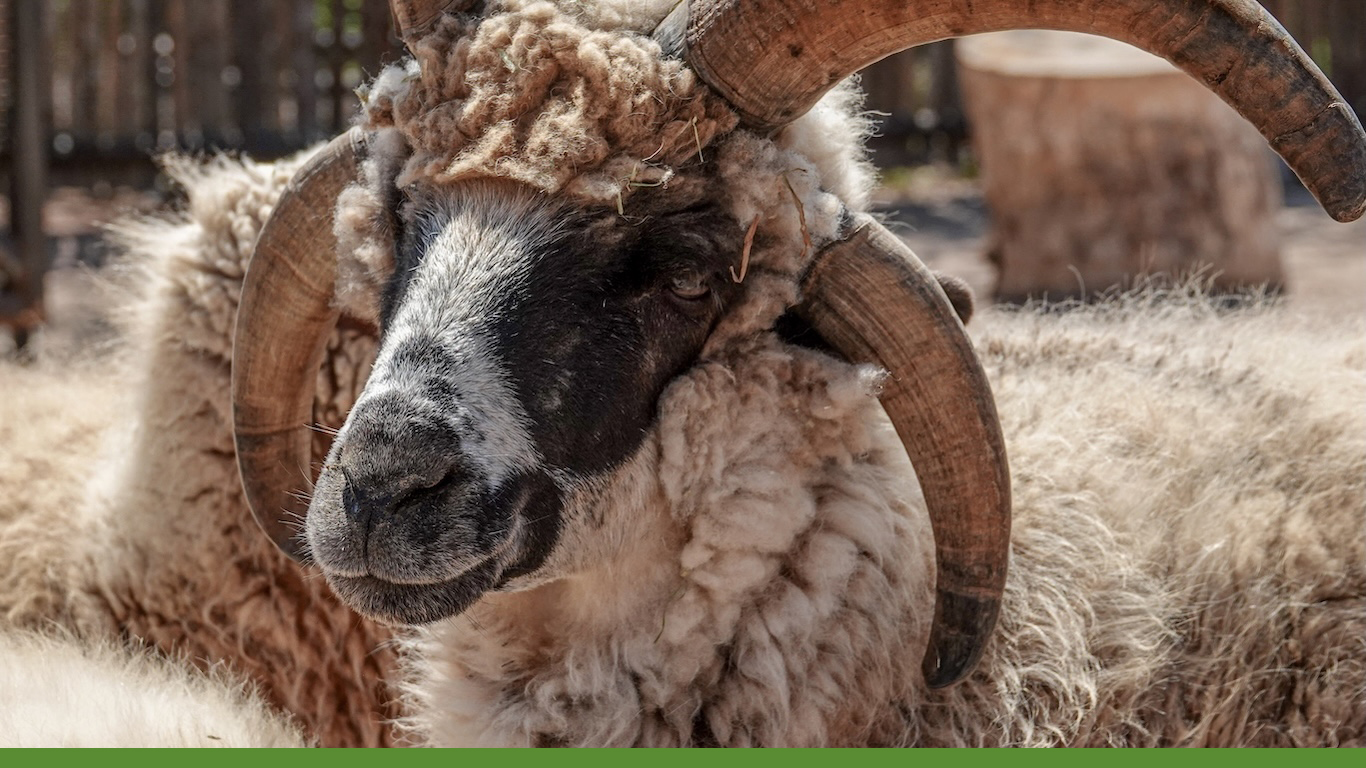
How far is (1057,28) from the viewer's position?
2.84 meters

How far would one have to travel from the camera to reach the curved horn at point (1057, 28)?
257 cm

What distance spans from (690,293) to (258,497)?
140cm

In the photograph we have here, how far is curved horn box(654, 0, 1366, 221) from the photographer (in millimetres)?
2568

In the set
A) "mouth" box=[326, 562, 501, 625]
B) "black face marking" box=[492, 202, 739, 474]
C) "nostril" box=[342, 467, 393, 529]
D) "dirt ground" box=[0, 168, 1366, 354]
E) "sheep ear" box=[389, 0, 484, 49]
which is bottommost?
"dirt ground" box=[0, 168, 1366, 354]

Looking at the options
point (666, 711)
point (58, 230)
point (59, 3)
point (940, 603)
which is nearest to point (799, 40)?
point (940, 603)

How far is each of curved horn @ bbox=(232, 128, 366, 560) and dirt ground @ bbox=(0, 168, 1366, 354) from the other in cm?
575

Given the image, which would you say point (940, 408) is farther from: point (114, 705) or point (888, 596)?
point (114, 705)

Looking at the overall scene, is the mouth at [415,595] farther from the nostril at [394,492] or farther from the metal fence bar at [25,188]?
the metal fence bar at [25,188]

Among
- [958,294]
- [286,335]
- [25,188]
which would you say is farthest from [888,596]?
[25,188]

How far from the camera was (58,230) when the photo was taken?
13094mm

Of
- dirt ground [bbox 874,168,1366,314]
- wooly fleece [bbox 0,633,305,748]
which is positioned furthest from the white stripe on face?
dirt ground [bbox 874,168,1366,314]

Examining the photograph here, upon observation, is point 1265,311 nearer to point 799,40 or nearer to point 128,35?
point 799,40

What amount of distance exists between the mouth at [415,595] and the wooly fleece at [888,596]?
0.29m

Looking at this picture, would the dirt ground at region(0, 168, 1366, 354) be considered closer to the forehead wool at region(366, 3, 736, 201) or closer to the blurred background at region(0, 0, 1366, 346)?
the blurred background at region(0, 0, 1366, 346)
